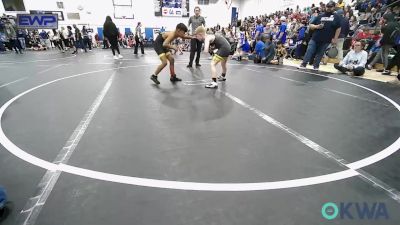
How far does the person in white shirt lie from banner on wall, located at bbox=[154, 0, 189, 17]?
18925 millimetres

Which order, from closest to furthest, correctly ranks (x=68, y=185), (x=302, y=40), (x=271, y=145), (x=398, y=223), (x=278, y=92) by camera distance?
(x=398, y=223) → (x=68, y=185) → (x=271, y=145) → (x=278, y=92) → (x=302, y=40)

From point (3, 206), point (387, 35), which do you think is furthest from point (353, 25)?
point (3, 206)

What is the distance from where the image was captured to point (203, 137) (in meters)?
2.90

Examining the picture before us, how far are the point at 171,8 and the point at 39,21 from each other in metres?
11.1

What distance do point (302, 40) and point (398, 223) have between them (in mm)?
10469

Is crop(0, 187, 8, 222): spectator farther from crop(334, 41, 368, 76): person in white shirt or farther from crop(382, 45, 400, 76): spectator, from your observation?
crop(382, 45, 400, 76): spectator

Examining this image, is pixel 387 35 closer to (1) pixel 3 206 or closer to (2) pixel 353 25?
(2) pixel 353 25

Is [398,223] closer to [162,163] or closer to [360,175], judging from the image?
[360,175]

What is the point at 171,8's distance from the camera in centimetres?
2348

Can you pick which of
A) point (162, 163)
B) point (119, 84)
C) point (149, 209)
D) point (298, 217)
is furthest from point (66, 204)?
point (119, 84)

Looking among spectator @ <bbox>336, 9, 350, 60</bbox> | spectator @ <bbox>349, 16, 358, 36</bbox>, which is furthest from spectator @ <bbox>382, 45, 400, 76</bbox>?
spectator @ <bbox>349, 16, 358, 36</bbox>

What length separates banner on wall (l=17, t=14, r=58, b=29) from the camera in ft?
64.3

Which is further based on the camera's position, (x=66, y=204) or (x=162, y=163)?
(x=162, y=163)

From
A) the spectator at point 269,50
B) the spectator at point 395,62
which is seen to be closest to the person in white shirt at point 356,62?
the spectator at point 395,62
